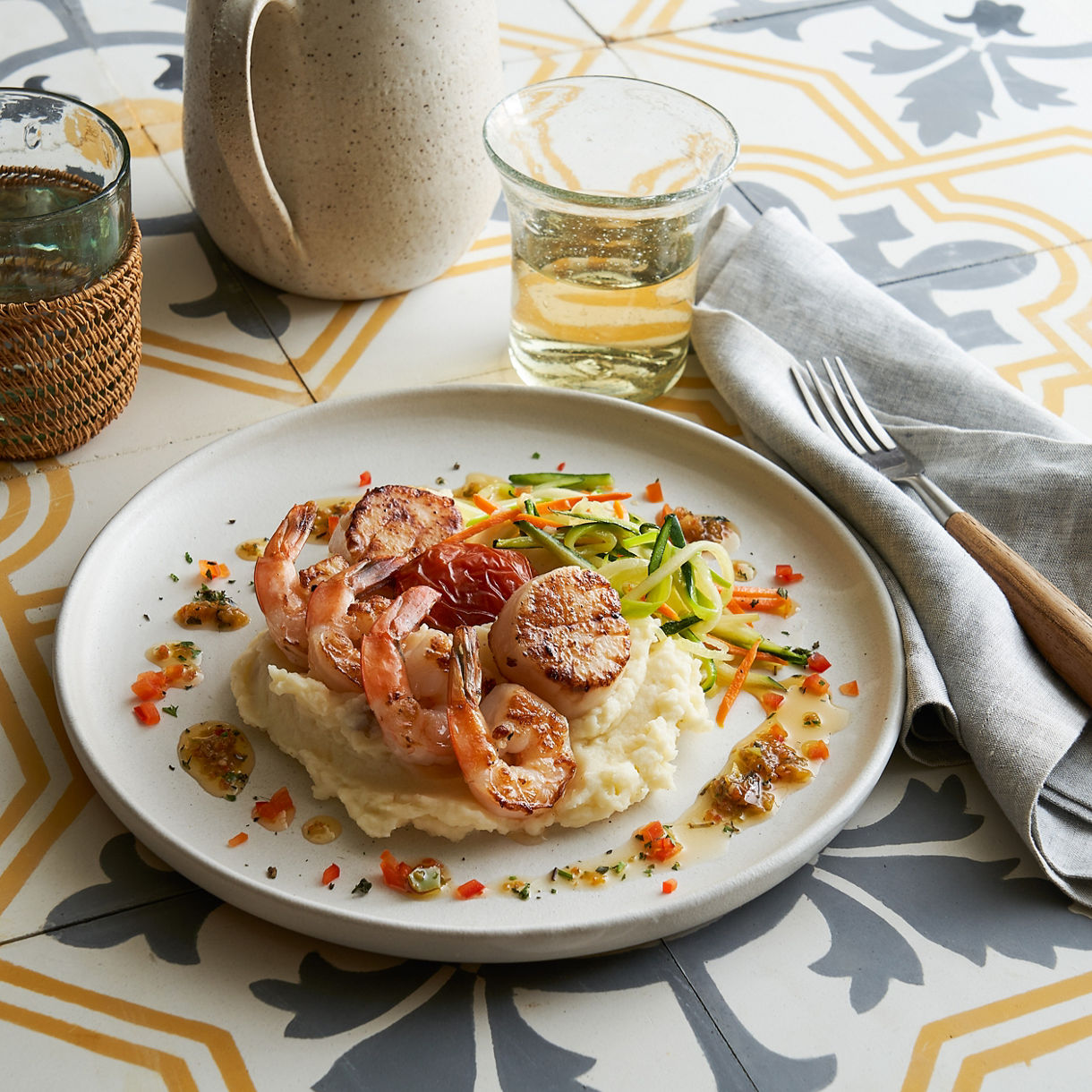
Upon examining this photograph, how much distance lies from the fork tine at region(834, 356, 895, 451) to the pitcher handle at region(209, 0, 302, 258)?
1188 mm

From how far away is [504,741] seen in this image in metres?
1.64

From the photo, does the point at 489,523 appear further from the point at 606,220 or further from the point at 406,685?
the point at 606,220

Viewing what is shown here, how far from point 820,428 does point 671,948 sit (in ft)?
3.76

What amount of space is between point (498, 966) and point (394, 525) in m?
0.70

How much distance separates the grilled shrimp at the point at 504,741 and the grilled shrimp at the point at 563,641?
0.10 feet

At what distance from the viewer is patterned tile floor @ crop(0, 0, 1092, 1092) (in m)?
1.55

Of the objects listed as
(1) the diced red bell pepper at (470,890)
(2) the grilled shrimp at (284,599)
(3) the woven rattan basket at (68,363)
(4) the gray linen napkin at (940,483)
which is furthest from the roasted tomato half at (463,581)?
(3) the woven rattan basket at (68,363)

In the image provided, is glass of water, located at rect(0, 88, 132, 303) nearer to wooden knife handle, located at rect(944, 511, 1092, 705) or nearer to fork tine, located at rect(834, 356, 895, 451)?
fork tine, located at rect(834, 356, 895, 451)

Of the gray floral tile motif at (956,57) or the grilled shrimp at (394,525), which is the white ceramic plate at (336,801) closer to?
the grilled shrimp at (394,525)

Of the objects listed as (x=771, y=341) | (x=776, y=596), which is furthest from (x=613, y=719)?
(x=771, y=341)

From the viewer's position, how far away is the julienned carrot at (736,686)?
6.27 ft

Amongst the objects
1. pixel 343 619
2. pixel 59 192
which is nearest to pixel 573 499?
pixel 343 619

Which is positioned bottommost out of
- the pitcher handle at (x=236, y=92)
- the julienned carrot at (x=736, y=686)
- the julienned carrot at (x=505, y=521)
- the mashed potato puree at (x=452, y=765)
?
the julienned carrot at (x=736, y=686)

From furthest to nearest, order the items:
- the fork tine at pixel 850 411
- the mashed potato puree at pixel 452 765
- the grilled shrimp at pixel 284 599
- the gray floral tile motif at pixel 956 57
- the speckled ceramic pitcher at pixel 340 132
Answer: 1. the gray floral tile motif at pixel 956 57
2. the fork tine at pixel 850 411
3. the speckled ceramic pitcher at pixel 340 132
4. the grilled shrimp at pixel 284 599
5. the mashed potato puree at pixel 452 765
